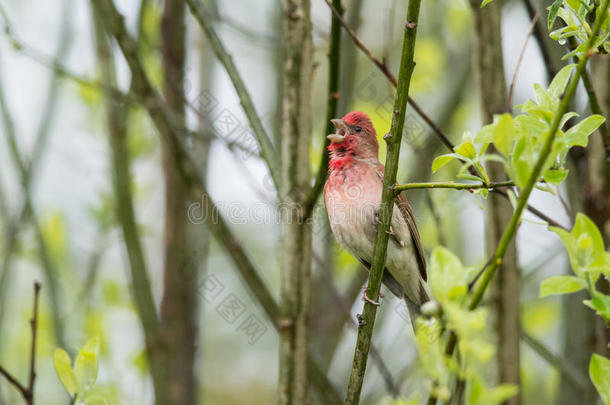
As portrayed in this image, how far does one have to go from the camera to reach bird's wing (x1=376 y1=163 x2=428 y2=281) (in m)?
4.16

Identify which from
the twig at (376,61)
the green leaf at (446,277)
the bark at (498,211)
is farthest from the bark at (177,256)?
the green leaf at (446,277)

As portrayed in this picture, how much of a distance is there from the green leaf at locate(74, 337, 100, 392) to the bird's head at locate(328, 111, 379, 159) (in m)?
2.40

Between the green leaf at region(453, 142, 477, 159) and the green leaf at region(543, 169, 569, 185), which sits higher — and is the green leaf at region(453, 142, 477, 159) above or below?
above

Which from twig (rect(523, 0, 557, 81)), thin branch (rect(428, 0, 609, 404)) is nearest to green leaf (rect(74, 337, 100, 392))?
thin branch (rect(428, 0, 609, 404))

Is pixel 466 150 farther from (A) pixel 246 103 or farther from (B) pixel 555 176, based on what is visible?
(A) pixel 246 103

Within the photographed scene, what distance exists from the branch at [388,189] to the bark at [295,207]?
906mm

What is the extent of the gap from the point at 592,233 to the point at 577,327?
104 inches

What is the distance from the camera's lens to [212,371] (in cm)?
1006

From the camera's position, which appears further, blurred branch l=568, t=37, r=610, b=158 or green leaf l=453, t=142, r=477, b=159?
blurred branch l=568, t=37, r=610, b=158

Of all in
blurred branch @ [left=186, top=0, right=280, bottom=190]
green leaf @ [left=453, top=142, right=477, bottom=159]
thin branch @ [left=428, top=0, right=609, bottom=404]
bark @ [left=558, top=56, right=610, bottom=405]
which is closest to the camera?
thin branch @ [left=428, top=0, right=609, bottom=404]

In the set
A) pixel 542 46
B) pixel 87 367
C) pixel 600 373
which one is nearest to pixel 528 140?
pixel 600 373

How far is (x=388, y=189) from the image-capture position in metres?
2.17

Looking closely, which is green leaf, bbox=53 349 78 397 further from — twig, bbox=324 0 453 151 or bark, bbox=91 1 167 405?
bark, bbox=91 1 167 405

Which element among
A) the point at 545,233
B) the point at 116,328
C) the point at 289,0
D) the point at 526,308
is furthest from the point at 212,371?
the point at 289,0
